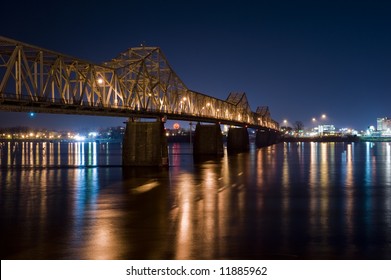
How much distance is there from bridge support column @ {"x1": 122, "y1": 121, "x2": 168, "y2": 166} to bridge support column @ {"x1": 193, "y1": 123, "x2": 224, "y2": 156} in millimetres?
46340

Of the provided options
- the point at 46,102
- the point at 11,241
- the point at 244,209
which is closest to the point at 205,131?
the point at 46,102

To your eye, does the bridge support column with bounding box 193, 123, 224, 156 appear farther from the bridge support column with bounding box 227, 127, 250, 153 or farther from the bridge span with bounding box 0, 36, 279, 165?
the bridge support column with bounding box 227, 127, 250, 153

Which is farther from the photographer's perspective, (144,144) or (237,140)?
(237,140)

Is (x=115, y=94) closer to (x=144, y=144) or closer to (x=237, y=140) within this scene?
(x=144, y=144)

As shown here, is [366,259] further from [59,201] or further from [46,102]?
[46,102]

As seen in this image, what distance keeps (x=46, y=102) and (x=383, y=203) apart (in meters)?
37.5

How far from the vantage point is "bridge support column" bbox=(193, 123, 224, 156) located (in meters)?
118

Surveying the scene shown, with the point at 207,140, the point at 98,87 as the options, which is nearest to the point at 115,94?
the point at 98,87

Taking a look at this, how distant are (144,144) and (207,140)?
1927 inches

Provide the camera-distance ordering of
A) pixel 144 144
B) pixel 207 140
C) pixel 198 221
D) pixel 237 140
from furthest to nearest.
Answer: pixel 237 140 → pixel 207 140 → pixel 144 144 → pixel 198 221

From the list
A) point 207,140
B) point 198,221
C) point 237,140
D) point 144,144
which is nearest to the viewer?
point 198,221

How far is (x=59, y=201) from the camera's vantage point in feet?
119

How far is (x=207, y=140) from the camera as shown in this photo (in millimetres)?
119562
